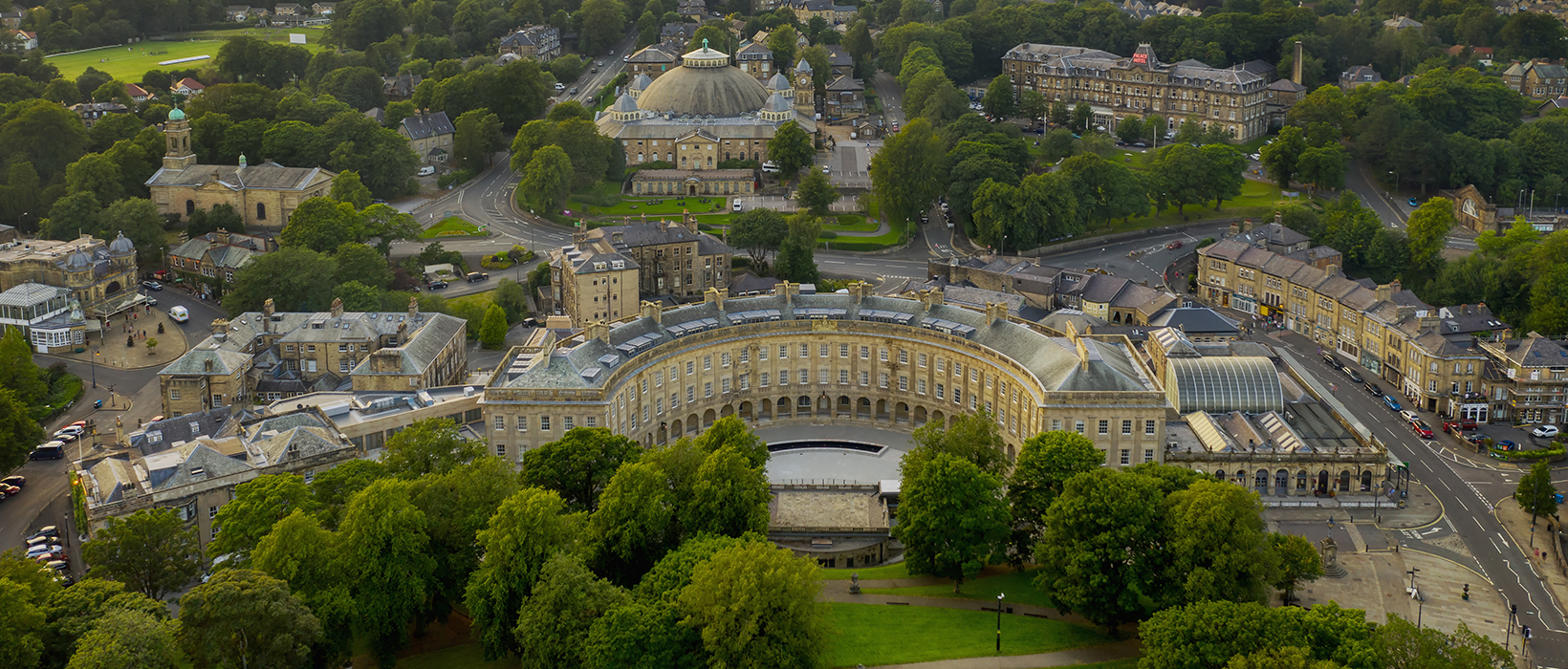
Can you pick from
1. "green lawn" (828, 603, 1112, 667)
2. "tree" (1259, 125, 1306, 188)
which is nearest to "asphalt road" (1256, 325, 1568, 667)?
"green lawn" (828, 603, 1112, 667)

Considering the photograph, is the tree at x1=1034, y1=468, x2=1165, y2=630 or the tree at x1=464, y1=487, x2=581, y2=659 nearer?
the tree at x1=464, y1=487, x2=581, y2=659

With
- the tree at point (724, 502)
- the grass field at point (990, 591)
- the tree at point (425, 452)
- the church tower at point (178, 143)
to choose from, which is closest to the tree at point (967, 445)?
the grass field at point (990, 591)

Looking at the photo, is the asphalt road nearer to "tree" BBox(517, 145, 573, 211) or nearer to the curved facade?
the curved facade

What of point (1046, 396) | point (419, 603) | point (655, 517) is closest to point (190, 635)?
point (419, 603)

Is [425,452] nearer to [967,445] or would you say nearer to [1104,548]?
[967,445]

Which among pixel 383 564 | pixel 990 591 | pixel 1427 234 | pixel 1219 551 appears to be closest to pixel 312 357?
pixel 383 564

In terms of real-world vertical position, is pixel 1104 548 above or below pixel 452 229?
below

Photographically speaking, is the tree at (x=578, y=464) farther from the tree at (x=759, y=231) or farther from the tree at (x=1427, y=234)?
the tree at (x=1427, y=234)
